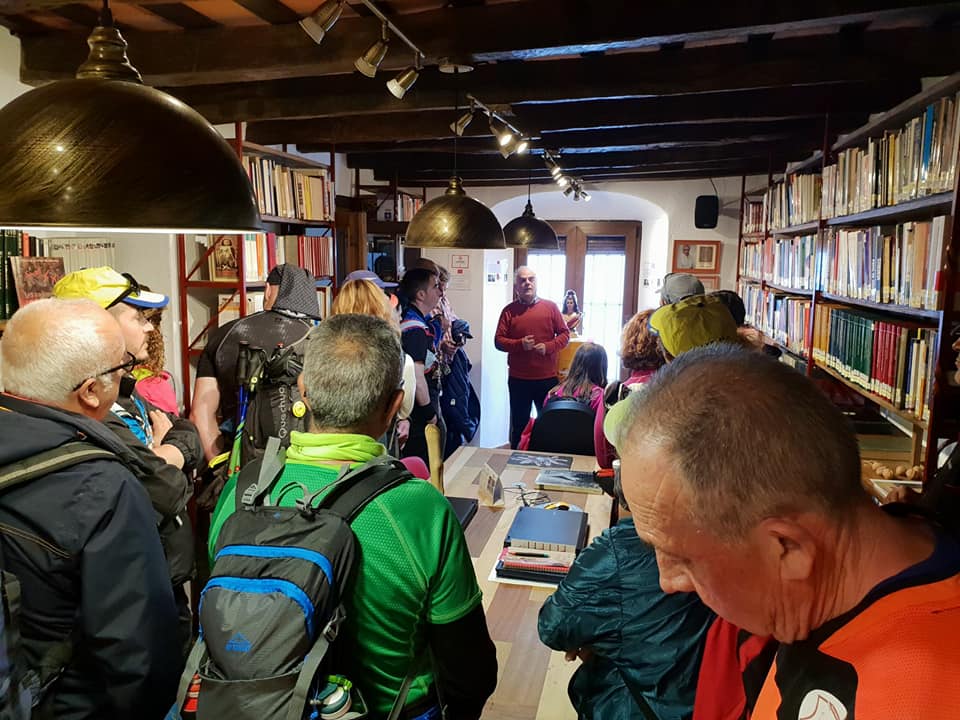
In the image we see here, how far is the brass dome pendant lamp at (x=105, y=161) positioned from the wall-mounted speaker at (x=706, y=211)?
6722 millimetres

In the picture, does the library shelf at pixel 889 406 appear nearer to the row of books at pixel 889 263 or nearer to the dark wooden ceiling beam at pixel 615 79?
the row of books at pixel 889 263

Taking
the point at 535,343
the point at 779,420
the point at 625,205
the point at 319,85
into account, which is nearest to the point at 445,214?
the point at 319,85

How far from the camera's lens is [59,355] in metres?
1.56

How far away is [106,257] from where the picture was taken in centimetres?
341


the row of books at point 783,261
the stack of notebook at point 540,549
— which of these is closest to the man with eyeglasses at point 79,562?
the stack of notebook at point 540,549

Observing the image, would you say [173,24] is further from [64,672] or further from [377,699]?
[377,699]

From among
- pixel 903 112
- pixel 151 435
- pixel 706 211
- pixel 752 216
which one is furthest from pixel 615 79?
pixel 706 211

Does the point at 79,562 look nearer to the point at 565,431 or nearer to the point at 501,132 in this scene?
the point at 565,431

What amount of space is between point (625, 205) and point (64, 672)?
7696mm

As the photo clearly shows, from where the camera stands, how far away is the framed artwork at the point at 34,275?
101 inches

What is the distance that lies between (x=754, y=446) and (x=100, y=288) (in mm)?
2413

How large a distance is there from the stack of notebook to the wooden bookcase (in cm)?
204

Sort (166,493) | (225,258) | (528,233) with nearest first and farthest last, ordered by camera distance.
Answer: (166,493), (225,258), (528,233)

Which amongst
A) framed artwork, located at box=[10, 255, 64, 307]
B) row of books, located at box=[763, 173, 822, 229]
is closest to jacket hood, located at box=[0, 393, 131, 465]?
framed artwork, located at box=[10, 255, 64, 307]
